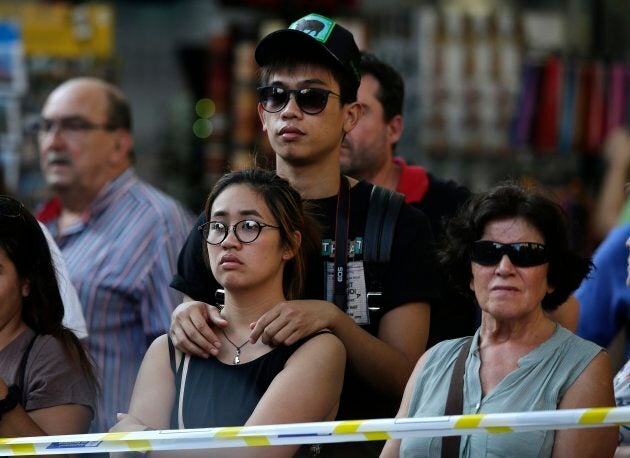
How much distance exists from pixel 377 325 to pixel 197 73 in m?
9.48

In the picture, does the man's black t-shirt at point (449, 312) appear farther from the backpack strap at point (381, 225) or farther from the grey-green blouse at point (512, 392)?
the grey-green blouse at point (512, 392)

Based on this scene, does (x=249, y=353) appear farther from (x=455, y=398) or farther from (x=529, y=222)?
(x=529, y=222)

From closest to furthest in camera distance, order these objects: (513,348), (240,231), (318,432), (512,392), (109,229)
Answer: (318,432) < (512,392) < (513,348) < (240,231) < (109,229)

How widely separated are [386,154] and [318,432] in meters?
2.20

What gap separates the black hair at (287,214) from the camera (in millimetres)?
3658

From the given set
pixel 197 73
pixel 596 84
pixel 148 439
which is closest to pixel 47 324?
pixel 148 439

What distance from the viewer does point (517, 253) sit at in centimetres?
347

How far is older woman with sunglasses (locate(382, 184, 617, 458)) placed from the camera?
10.6 feet

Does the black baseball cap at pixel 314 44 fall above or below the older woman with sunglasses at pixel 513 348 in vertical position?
above

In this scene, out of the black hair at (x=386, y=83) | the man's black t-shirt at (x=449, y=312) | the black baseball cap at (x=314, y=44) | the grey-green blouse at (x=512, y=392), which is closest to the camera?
the grey-green blouse at (x=512, y=392)

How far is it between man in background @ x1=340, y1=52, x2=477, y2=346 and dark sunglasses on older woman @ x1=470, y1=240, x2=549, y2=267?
1148 millimetres

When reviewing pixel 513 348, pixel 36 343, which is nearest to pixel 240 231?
pixel 36 343

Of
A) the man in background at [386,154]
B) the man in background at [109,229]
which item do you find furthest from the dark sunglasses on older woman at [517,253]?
the man in background at [109,229]

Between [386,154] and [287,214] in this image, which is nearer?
[287,214]
